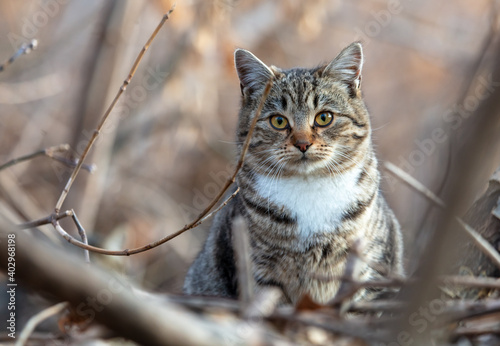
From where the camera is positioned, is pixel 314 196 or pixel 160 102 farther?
pixel 160 102

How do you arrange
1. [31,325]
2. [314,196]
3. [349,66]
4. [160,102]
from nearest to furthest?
[31,325], [314,196], [349,66], [160,102]

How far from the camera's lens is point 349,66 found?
343 cm

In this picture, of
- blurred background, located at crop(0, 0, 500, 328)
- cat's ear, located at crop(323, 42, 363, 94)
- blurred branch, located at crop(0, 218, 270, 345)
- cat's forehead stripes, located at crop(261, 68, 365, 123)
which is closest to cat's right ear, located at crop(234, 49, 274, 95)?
cat's forehead stripes, located at crop(261, 68, 365, 123)

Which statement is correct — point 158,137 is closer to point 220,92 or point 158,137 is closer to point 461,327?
point 220,92

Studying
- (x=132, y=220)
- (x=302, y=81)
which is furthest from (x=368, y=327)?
(x=132, y=220)

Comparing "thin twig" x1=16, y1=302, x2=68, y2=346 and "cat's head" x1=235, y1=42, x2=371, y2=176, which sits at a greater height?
"cat's head" x1=235, y1=42, x2=371, y2=176

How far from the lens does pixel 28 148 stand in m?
6.77

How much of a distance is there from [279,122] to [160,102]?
3729mm

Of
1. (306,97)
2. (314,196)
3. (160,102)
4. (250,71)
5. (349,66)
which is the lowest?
(314,196)

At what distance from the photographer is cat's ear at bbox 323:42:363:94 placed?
11.0 ft

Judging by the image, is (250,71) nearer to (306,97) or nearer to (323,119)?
(306,97)

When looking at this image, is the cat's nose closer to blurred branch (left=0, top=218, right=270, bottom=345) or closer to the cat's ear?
the cat's ear

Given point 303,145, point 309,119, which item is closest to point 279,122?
point 309,119

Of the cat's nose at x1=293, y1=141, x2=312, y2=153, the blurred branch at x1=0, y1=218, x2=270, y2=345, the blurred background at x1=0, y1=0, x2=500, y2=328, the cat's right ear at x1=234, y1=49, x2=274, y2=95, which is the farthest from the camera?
the blurred background at x1=0, y1=0, x2=500, y2=328
